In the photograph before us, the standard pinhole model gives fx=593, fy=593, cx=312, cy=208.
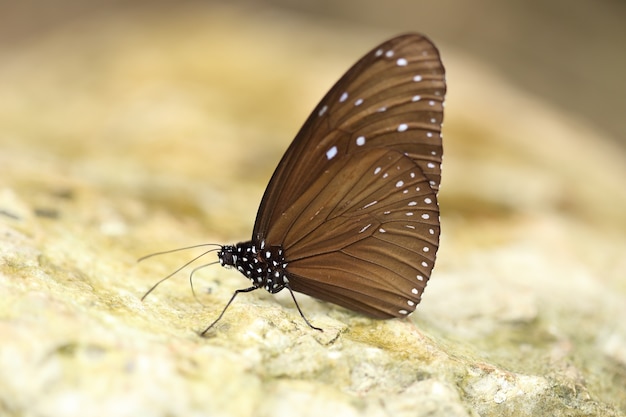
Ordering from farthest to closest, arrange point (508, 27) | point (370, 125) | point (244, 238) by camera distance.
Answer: point (508, 27), point (244, 238), point (370, 125)

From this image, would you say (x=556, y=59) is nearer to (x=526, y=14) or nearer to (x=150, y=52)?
(x=526, y=14)

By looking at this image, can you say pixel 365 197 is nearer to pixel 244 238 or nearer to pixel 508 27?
pixel 244 238

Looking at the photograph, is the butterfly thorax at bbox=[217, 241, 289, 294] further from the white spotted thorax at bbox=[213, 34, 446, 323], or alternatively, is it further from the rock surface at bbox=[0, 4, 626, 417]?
the rock surface at bbox=[0, 4, 626, 417]

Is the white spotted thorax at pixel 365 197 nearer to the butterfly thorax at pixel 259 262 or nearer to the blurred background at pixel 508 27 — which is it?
the butterfly thorax at pixel 259 262

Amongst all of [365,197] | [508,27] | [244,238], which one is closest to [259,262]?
[365,197]

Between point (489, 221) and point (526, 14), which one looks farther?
point (526, 14)

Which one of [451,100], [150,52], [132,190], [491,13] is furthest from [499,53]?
[132,190]

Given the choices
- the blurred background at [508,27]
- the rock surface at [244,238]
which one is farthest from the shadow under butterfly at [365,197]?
the blurred background at [508,27]
